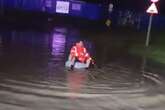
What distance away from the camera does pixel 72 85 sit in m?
14.0

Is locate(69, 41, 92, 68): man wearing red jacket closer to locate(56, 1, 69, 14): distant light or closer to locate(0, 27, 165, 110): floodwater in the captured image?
locate(0, 27, 165, 110): floodwater

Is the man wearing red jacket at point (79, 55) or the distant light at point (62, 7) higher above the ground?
the man wearing red jacket at point (79, 55)

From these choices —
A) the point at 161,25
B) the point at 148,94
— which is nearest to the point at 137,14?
the point at 161,25

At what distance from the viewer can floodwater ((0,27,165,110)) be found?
11373 millimetres

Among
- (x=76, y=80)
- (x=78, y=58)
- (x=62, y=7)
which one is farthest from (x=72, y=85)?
(x=62, y=7)

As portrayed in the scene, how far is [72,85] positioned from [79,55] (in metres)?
3.62

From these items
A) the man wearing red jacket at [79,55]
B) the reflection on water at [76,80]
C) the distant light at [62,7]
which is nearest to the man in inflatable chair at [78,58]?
the man wearing red jacket at [79,55]

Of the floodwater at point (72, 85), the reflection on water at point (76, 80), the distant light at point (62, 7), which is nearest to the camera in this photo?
the floodwater at point (72, 85)

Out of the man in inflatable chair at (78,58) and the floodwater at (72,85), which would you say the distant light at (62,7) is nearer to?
the floodwater at (72,85)

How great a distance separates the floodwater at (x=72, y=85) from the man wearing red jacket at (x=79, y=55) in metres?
0.38

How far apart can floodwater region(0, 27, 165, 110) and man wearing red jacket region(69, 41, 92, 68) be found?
0.38 metres

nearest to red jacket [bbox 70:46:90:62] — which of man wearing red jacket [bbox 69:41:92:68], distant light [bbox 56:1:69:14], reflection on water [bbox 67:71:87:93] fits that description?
man wearing red jacket [bbox 69:41:92:68]

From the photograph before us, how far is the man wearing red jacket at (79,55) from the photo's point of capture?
56.4 ft

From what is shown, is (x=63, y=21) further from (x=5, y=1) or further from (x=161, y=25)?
(x=161, y=25)
